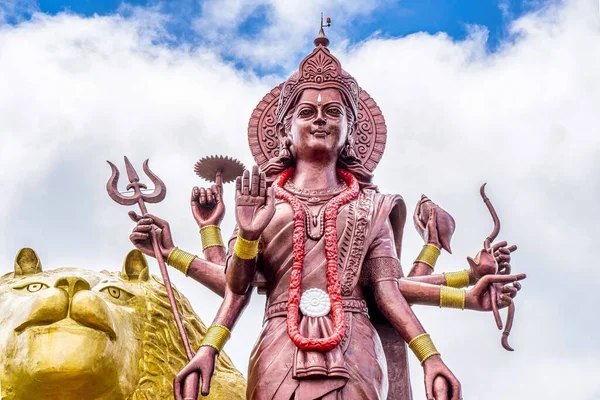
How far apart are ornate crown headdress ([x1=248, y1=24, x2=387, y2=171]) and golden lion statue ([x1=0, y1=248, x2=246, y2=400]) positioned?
1.07m

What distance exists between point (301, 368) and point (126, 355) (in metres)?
1.08

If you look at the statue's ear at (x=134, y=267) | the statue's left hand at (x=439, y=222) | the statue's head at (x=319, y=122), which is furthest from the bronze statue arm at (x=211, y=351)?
the statue's left hand at (x=439, y=222)

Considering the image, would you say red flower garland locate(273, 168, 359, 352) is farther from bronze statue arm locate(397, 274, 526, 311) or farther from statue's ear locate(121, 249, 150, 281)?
statue's ear locate(121, 249, 150, 281)

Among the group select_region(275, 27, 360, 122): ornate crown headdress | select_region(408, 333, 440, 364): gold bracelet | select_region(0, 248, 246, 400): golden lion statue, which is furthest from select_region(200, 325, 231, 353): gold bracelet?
select_region(275, 27, 360, 122): ornate crown headdress

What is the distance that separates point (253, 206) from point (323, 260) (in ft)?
1.79

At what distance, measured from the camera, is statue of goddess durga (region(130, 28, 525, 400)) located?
5.63 metres

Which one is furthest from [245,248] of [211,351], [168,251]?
[168,251]

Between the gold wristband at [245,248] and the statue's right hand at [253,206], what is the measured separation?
0.09 m

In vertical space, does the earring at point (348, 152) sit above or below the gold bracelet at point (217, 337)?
above

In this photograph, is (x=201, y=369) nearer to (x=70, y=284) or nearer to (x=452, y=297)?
(x=70, y=284)

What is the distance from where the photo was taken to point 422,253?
22.2 ft

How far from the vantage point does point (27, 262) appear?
641 centimetres

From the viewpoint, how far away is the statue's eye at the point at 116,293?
20.7 ft

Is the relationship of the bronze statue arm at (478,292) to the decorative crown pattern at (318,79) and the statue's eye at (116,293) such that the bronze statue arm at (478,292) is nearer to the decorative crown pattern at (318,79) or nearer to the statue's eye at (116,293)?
the decorative crown pattern at (318,79)
